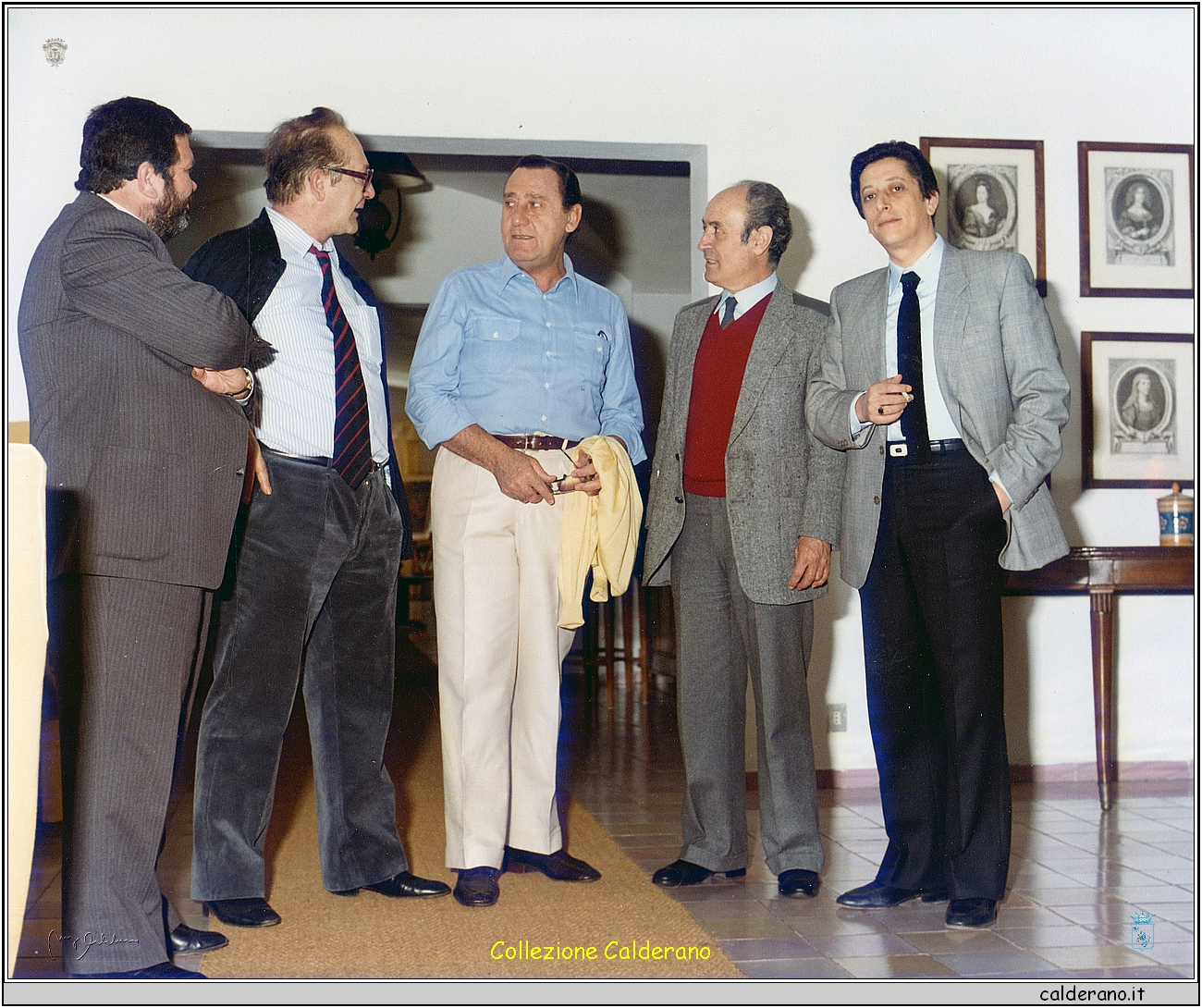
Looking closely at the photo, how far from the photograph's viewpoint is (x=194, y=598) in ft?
7.07

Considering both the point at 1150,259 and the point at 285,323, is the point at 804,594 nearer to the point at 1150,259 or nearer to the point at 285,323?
the point at 285,323

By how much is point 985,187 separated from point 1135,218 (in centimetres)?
60

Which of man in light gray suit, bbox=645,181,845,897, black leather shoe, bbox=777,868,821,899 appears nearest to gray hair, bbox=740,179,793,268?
man in light gray suit, bbox=645,181,845,897

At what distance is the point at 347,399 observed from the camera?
2623 mm

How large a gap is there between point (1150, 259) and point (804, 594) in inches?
91.7

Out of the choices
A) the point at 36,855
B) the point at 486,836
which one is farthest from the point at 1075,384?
the point at 36,855

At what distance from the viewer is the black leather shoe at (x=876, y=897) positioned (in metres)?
2.61

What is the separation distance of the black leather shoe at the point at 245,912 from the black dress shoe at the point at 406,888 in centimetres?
24

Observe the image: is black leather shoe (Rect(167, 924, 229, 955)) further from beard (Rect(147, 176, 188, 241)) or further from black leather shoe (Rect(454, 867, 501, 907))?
beard (Rect(147, 176, 188, 241))

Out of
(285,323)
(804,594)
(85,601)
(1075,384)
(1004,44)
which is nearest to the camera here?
(85,601)

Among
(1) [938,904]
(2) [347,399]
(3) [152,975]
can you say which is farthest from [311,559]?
(1) [938,904]

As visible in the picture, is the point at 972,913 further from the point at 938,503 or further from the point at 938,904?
the point at 938,503

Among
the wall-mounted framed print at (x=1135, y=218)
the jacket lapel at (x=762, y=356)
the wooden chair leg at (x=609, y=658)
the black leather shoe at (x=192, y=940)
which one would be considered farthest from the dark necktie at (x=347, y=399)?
the wooden chair leg at (x=609, y=658)

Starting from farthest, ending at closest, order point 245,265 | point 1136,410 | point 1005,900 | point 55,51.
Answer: point 1136,410 → point 55,51 → point 1005,900 → point 245,265
